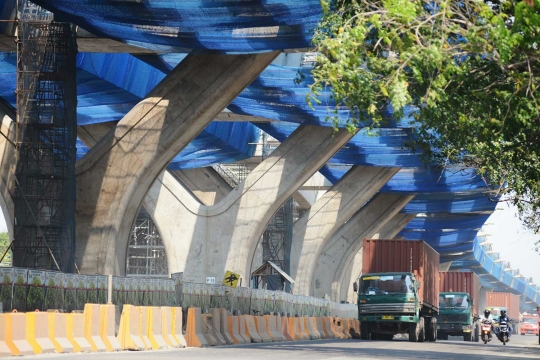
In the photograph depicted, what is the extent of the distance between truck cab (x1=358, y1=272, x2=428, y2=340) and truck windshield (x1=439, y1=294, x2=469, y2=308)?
12.3 m

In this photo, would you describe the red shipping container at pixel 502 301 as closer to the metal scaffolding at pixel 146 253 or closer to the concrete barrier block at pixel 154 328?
the metal scaffolding at pixel 146 253

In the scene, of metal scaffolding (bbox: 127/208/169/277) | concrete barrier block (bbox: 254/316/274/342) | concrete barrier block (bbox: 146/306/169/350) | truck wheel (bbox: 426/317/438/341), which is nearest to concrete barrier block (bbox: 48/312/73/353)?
concrete barrier block (bbox: 146/306/169/350)

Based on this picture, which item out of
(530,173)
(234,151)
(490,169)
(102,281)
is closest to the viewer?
(530,173)

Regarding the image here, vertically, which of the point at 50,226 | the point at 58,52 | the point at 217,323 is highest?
the point at 58,52

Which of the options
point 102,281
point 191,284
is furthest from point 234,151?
point 102,281

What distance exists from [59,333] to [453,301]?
31737 millimetres

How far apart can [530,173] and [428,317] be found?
19.8m

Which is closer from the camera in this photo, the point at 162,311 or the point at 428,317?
the point at 162,311

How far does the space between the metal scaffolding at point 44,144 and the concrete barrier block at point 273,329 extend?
598cm

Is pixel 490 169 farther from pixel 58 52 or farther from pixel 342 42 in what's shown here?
pixel 342 42

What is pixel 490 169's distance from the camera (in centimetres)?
2978

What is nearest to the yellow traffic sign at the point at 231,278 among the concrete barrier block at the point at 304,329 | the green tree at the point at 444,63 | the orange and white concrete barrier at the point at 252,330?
the concrete barrier block at the point at 304,329

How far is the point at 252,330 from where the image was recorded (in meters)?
29.1

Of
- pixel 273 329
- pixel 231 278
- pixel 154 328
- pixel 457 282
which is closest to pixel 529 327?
pixel 457 282
